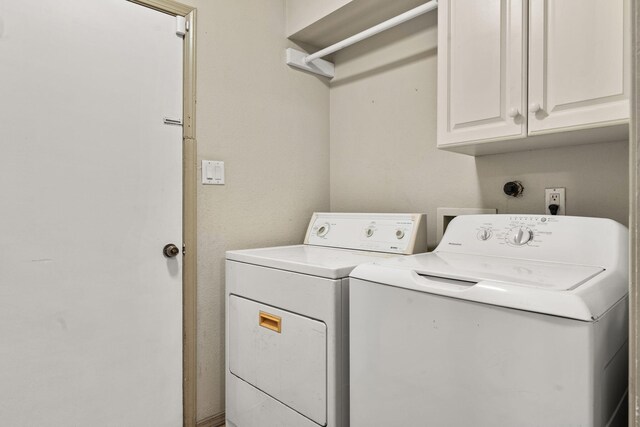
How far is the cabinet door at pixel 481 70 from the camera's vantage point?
1.22 meters

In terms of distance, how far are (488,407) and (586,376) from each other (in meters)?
0.22

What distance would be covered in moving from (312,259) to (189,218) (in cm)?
62

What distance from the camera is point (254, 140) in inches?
77.8

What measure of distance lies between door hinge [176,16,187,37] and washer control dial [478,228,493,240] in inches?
60.3

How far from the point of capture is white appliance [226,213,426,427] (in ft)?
4.17

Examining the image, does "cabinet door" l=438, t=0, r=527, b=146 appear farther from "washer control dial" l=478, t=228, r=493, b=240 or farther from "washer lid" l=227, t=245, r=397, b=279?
"washer lid" l=227, t=245, r=397, b=279

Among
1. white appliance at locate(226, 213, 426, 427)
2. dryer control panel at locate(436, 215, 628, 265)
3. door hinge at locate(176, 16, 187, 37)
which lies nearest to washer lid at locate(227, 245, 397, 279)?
white appliance at locate(226, 213, 426, 427)

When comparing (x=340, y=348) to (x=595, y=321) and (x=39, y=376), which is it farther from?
(x=39, y=376)

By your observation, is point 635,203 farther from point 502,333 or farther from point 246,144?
point 246,144

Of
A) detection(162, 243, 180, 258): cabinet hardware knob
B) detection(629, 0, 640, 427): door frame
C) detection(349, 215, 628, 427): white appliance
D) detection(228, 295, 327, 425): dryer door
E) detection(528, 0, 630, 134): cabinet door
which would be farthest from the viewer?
detection(162, 243, 180, 258): cabinet hardware knob

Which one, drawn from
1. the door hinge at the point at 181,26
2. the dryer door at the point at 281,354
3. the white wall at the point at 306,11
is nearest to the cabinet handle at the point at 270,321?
the dryer door at the point at 281,354

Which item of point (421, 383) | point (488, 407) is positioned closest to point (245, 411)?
point (421, 383)

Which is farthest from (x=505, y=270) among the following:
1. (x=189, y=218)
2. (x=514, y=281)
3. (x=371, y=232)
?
(x=189, y=218)

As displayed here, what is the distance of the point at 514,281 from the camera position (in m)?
0.90
